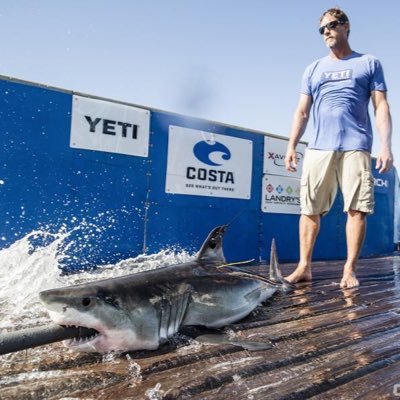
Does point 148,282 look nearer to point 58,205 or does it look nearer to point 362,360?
point 362,360

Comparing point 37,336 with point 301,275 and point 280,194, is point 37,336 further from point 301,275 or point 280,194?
point 280,194

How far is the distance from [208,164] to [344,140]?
1.75 meters

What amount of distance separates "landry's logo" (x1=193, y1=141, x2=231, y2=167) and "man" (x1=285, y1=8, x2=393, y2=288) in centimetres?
141

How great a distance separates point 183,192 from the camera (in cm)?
458

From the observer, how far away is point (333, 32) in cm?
344

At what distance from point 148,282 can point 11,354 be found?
1.99 ft

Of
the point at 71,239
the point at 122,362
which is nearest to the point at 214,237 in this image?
the point at 122,362

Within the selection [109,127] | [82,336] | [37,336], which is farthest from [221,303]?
[109,127]

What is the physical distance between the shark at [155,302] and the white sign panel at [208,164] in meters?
2.24

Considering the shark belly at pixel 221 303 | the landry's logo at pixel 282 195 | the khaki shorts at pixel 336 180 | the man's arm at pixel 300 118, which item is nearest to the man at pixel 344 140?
the khaki shorts at pixel 336 180

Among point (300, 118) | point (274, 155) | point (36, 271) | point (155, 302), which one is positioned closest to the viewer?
point (155, 302)

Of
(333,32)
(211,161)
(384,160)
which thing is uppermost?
(333,32)

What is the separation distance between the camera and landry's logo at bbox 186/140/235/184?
4672 millimetres

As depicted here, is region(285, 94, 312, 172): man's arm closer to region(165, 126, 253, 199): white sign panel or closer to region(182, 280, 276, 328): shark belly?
region(165, 126, 253, 199): white sign panel
